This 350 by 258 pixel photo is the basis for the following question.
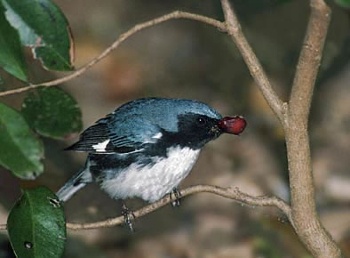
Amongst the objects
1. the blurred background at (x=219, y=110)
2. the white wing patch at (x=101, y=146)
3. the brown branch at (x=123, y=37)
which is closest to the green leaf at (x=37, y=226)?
the brown branch at (x=123, y=37)

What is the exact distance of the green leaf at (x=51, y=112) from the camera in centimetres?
328

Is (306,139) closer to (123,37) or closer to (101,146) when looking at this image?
(123,37)

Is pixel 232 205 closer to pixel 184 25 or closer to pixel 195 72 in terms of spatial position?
pixel 195 72

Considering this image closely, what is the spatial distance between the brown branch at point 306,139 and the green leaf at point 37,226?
724 mm

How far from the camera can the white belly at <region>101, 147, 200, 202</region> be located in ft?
12.9

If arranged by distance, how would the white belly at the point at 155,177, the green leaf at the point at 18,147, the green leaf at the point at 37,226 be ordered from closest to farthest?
the green leaf at the point at 18,147, the green leaf at the point at 37,226, the white belly at the point at 155,177

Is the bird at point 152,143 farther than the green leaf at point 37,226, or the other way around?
the bird at point 152,143

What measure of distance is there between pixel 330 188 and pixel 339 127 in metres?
0.69

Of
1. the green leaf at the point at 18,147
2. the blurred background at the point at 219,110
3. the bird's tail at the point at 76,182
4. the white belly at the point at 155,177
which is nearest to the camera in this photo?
the green leaf at the point at 18,147

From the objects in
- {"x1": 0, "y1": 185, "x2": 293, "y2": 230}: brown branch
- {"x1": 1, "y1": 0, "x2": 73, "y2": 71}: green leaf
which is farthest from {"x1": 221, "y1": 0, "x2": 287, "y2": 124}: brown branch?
{"x1": 1, "y1": 0, "x2": 73, "y2": 71}: green leaf

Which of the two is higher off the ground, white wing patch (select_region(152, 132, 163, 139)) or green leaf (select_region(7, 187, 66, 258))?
white wing patch (select_region(152, 132, 163, 139))

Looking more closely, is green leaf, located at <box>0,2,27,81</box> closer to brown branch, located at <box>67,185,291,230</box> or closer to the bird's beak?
brown branch, located at <box>67,185,291,230</box>

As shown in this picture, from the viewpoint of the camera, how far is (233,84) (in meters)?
7.45

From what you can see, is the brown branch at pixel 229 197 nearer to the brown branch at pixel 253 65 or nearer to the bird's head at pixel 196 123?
the brown branch at pixel 253 65
